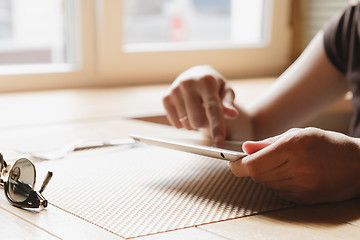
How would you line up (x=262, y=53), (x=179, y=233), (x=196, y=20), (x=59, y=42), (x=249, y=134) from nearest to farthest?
(x=179, y=233)
(x=249, y=134)
(x=59, y=42)
(x=262, y=53)
(x=196, y=20)

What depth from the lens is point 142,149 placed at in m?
0.99

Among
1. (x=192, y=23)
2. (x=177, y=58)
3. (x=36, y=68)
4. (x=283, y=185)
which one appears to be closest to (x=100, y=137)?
(x=283, y=185)

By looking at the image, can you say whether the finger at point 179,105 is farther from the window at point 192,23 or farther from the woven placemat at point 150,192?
the window at point 192,23

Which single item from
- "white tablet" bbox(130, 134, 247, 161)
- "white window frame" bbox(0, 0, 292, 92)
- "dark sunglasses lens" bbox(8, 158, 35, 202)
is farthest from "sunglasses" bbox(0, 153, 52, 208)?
"white window frame" bbox(0, 0, 292, 92)

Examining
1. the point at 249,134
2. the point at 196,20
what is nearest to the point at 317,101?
the point at 249,134

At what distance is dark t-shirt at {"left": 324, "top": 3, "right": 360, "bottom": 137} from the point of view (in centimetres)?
123

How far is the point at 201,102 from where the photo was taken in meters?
1.05

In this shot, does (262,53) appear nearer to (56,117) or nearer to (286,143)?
(56,117)

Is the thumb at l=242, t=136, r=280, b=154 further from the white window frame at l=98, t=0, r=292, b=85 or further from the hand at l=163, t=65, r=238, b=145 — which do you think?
the white window frame at l=98, t=0, r=292, b=85

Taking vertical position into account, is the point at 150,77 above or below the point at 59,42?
below

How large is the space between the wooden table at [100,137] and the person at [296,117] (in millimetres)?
37

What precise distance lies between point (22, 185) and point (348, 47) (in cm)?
86

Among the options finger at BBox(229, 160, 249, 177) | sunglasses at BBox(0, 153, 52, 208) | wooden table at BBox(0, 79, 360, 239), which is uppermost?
finger at BBox(229, 160, 249, 177)

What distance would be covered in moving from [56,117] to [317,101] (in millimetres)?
624
